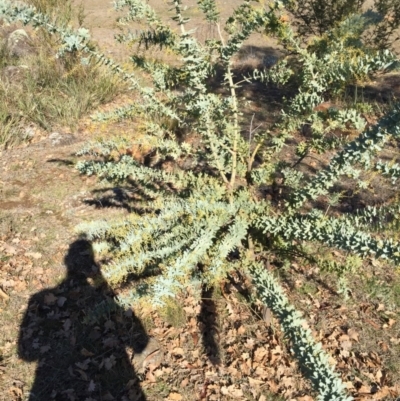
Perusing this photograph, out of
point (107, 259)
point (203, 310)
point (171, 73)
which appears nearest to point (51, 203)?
point (107, 259)

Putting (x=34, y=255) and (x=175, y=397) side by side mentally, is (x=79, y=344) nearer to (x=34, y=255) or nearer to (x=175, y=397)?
(x=175, y=397)

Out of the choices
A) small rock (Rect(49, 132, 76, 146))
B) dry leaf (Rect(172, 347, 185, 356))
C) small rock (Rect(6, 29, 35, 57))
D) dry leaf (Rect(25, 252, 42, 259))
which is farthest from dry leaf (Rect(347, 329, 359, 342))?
small rock (Rect(6, 29, 35, 57))

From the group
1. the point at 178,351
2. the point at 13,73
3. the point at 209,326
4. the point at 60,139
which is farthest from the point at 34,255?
the point at 13,73

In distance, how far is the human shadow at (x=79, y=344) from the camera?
335 cm

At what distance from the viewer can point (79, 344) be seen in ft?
12.1

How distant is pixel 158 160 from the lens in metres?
6.03

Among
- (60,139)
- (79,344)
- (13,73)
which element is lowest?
(79,344)

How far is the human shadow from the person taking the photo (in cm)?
335

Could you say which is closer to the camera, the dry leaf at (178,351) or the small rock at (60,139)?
the dry leaf at (178,351)

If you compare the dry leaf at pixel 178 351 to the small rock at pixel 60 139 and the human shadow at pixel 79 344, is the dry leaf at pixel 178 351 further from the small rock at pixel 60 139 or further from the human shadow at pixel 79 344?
the small rock at pixel 60 139

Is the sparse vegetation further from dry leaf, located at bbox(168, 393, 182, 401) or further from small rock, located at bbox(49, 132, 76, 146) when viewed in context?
small rock, located at bbox(49, 132, 76, 146)

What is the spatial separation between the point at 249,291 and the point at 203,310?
0.52m

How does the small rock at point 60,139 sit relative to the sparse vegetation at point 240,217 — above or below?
below

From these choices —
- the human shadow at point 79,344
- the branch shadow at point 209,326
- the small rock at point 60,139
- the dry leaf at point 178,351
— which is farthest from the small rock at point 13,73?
the dry leaf at point 178,351
